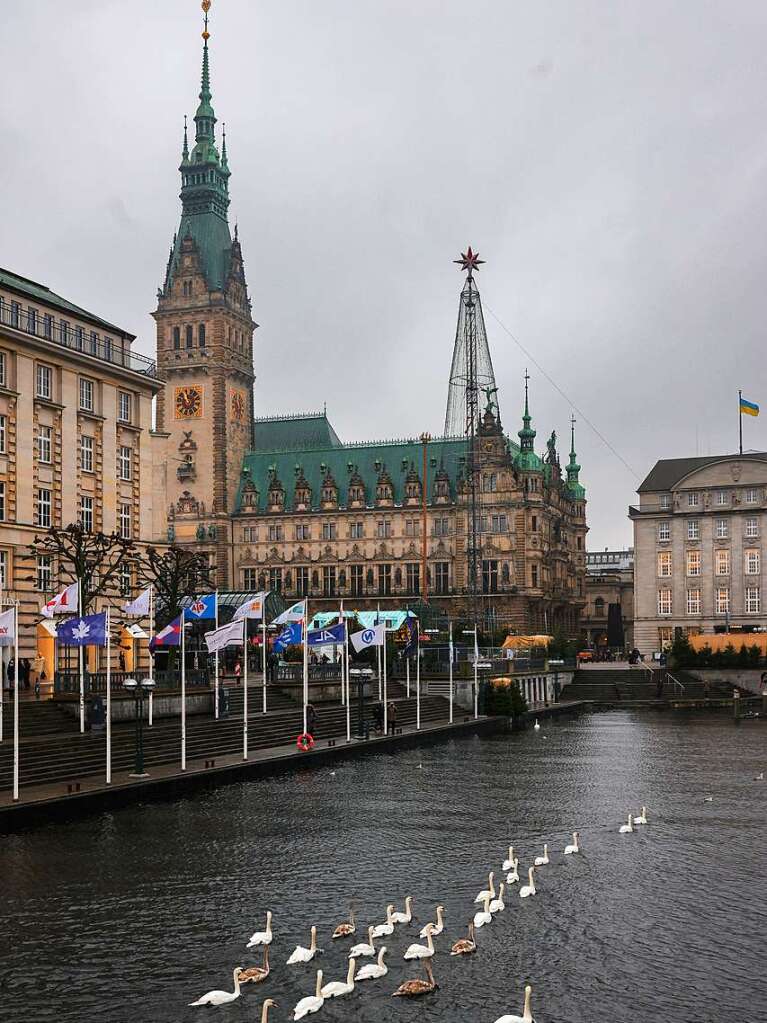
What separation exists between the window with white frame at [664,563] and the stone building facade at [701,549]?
0.13 m

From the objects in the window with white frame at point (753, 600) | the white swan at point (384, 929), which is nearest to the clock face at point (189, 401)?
the window with white frame at point (753, 600)

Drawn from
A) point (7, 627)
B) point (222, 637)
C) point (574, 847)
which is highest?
point (7, 627)

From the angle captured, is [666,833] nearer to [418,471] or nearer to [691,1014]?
[691,1014]

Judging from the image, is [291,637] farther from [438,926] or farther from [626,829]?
[438,926]

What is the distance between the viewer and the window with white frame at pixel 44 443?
242 feet

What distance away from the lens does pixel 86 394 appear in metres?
78.7

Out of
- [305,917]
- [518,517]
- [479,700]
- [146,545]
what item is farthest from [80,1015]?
[518,517]

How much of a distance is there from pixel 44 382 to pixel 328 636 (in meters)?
24.0

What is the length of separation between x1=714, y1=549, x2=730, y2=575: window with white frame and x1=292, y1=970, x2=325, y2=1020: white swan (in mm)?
140910

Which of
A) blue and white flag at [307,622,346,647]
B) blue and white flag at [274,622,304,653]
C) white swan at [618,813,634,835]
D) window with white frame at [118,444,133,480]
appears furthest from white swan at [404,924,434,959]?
window with white frame at [118,444,133,480]

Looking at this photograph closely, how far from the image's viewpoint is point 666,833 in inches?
1759

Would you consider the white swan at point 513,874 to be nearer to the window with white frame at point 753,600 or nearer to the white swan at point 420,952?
the white swan at point 420,952

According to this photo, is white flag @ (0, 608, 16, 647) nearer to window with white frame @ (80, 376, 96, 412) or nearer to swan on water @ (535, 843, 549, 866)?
swan on water @ (535, 843, 549, 866)

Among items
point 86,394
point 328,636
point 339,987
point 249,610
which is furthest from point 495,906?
point 86,394
